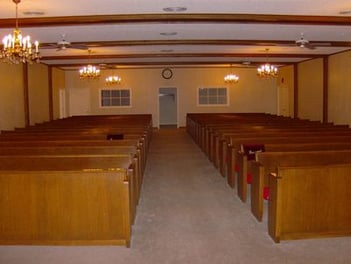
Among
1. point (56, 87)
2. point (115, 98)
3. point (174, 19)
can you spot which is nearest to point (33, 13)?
point (174, 19)

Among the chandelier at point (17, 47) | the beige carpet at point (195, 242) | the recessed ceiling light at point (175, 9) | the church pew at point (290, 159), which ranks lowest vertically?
the beige carpet at point (195, 242)

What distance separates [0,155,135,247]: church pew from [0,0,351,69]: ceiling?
9.05ft

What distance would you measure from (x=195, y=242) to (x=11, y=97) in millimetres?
8774

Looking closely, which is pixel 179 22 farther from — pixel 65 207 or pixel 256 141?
pixel 65 207

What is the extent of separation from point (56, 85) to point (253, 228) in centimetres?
1392

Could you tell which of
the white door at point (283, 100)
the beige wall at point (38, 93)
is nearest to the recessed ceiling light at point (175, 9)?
the beige wall at point (38, 93)

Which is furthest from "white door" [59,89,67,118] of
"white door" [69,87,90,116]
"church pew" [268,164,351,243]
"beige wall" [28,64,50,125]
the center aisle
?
"church pew" [268,164,351,243]

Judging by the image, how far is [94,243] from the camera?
4.07 meters

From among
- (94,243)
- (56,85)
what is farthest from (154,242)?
(56,85)

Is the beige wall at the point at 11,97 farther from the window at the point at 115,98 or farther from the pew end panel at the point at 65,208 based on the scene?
the pew end panel at the point at 65,208

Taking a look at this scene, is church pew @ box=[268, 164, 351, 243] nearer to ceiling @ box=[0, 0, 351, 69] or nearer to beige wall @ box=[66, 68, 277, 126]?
ceiling @ box=[0, 0, 351, 69]

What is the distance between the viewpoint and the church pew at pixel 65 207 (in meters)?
4.02

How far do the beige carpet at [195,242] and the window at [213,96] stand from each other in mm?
12487

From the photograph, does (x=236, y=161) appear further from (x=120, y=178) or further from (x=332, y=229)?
(x=120, y=178)
